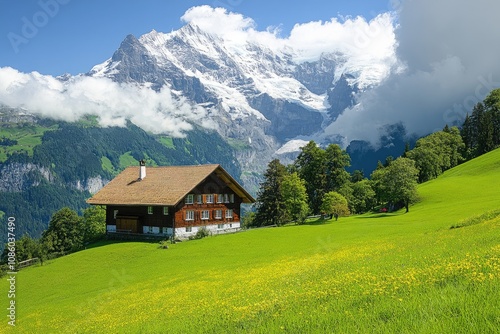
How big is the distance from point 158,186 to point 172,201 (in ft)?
25.3

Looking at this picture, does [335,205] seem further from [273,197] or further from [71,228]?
[71,228]

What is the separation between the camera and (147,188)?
75.9 m

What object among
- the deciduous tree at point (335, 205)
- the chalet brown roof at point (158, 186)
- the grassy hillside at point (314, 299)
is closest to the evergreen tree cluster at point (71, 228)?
the chalet brown roof at point (158, 186)

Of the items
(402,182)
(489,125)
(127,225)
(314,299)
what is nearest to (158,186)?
Answer: (127,225)

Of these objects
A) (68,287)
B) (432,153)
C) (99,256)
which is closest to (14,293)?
(68,287)

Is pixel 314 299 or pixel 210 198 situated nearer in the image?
pixel 314 299

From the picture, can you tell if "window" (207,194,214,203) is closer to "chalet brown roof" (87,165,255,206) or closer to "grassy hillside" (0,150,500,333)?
"chalet brown roof" (87,165,255,206)

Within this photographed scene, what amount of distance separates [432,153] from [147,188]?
74529 mm

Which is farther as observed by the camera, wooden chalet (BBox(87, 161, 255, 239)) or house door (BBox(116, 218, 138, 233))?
house door (BBox(116, 218, 138, 233))

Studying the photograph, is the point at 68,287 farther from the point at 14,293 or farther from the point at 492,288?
the point at 492,288

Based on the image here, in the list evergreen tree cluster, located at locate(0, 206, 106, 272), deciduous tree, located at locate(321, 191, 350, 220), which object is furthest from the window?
evergreen tree cluster, located at locate(0, 206, 106, 272)

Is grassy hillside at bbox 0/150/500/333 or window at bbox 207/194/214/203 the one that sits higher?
window at bbox 207/194/214/203

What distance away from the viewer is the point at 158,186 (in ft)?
247

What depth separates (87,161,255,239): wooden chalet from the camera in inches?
2822
